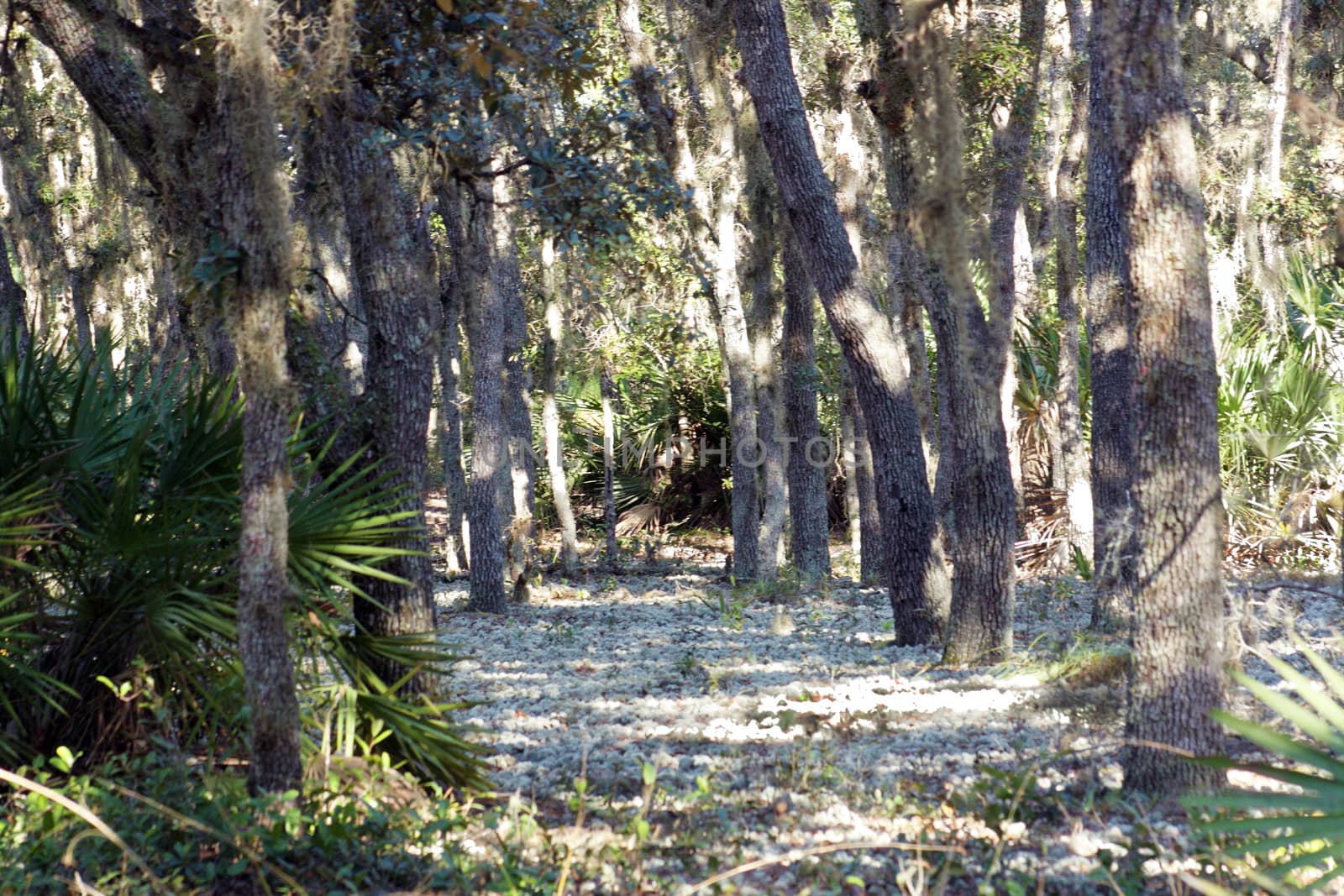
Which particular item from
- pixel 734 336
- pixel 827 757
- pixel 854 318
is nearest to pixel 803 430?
pixel 734 336

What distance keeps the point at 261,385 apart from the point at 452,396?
1029cm

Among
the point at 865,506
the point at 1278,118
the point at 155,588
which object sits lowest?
the point at 155,588

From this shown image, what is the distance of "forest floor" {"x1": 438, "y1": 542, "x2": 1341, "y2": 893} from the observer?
4527 millimetres

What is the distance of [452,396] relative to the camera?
14680mm

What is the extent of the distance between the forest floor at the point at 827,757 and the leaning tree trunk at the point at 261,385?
3.08 ft

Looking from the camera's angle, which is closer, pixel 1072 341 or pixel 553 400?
pixel 1072 341

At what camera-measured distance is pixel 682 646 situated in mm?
9930

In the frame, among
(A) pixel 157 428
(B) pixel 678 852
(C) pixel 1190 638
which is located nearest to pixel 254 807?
(B) pixel 678 852

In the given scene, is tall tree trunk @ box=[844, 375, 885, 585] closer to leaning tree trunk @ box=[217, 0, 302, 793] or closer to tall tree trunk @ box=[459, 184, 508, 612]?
tall tree trunk @ box=[459, 184, 508, 612]

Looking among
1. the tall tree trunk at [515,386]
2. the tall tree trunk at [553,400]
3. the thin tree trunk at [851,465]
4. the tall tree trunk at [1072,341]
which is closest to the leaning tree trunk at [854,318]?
the tall tree trunk at [1072,341]

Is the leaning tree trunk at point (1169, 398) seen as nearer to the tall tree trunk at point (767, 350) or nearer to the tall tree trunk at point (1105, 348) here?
the tall tree trunk at point (1105, 348)

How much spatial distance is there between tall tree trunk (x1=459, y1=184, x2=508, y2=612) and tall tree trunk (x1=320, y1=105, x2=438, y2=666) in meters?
6.19

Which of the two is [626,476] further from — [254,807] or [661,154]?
[254,807]

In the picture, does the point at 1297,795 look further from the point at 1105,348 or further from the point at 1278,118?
the point at 1278,118
